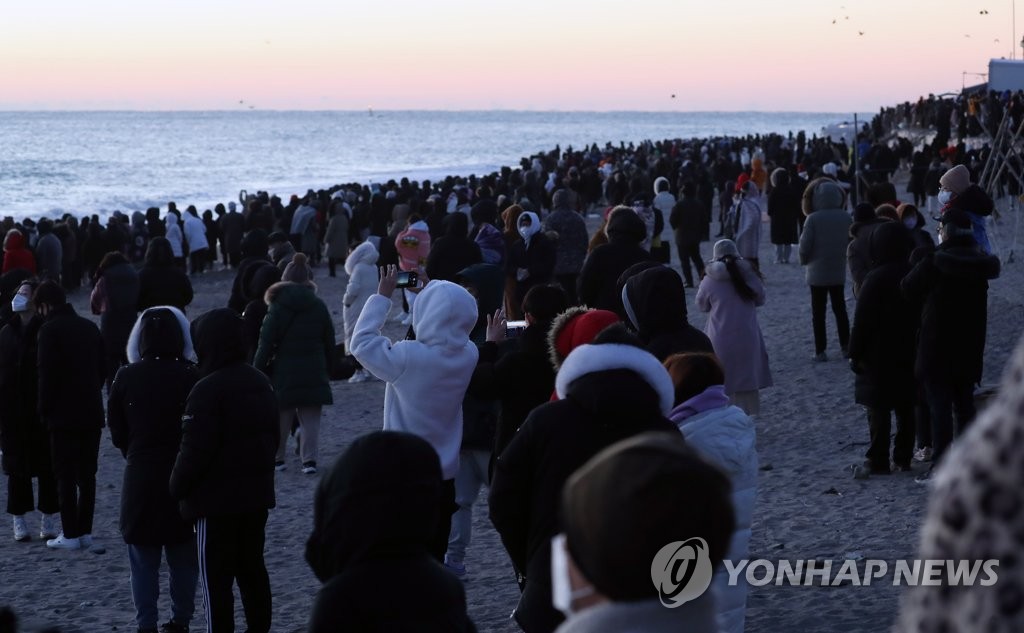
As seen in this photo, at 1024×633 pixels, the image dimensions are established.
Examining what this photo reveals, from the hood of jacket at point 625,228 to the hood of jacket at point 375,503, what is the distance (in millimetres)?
6668

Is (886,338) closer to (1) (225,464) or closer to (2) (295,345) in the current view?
(2) (295,345)

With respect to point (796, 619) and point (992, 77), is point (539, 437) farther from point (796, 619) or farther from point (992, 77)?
point (992, 77)

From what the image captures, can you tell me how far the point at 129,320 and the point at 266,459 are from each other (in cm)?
635

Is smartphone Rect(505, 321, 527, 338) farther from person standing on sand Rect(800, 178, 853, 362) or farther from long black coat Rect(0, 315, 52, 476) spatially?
person standing on sand Rect(800, 178, 853, 362)

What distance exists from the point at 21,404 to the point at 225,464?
10.1 feet

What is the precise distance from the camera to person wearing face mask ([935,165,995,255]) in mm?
9734

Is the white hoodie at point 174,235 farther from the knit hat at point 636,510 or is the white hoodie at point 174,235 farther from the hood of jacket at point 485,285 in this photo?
the knit hat at point 636,510

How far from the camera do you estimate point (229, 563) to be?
5688 millimetres

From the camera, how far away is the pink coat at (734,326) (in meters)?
8.95

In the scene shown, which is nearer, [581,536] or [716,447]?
[581,536]

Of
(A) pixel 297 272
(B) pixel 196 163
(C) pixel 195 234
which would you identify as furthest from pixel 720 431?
(B) pixel 196 163

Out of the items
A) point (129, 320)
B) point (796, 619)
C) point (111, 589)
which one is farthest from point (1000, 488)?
point (129, 320)

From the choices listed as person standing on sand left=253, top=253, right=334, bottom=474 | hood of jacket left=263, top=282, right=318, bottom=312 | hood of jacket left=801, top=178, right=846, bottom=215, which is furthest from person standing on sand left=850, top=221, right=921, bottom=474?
hood of jacket left=801, top=178, right=846, bottom=215

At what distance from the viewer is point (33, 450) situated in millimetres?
8203
